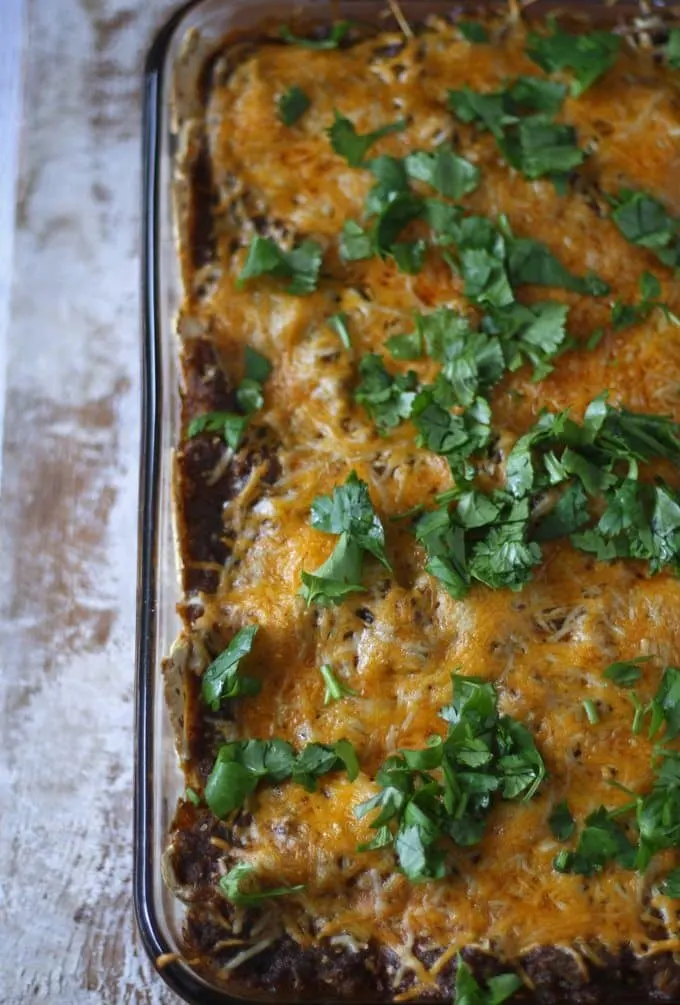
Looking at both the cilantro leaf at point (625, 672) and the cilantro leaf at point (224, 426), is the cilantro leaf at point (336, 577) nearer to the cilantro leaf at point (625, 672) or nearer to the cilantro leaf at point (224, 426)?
the cilantro leaf at point (224, 426)

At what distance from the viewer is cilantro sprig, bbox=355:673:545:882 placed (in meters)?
1.85

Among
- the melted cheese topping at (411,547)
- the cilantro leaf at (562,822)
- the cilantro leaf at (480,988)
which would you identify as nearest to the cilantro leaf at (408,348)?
the melted cheese topping at (411,547)

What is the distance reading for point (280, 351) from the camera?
7.16 ft

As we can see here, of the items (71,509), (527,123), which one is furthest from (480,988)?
(527,123)

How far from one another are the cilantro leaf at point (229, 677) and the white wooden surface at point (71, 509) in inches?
15.5

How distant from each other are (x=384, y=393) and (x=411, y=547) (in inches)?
12.1

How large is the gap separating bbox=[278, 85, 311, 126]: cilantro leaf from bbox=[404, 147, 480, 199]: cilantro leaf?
28cm

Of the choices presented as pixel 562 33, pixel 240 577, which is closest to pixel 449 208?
pixel 562 33

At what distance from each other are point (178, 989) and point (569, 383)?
4.35ft

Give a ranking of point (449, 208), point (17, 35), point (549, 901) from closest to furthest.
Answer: point (549, 901) → point (449, 208) → point (17, 35)

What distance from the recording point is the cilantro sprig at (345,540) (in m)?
1.96

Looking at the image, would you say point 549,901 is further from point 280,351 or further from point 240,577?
point 280,351

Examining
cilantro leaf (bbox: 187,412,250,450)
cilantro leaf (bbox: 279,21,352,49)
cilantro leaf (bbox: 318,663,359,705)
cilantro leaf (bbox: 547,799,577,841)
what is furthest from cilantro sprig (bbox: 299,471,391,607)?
cilantro leaf (bbox: 279,21,352,49)

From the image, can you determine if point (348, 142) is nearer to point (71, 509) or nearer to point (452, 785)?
point (71, 509)
